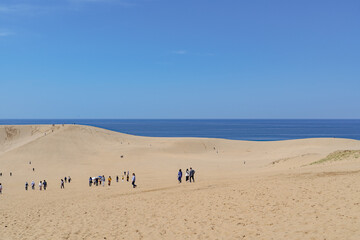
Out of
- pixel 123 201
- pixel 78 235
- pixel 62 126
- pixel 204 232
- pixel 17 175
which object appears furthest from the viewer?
pixel 62 126

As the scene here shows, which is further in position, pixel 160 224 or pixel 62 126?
pixel 62 126

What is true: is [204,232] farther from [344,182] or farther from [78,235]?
[344,182]

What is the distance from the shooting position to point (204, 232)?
1009cm

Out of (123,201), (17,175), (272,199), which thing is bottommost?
(17,175)

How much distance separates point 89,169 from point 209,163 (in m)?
14.8

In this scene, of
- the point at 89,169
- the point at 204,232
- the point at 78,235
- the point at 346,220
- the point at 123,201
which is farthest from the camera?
the point at 89,169

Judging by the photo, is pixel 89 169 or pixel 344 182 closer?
pixel 344 182

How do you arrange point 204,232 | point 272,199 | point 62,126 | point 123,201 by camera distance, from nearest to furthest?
point 204,232, point 272,199, point 123,201, point 62,126

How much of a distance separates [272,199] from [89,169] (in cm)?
3160

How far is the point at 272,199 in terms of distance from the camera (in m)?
12.9

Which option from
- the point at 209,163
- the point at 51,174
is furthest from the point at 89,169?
the point at 209,163

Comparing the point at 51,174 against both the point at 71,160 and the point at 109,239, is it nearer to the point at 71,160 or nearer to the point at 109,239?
the point at 71,160

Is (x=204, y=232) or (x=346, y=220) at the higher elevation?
(x=346, y=220)

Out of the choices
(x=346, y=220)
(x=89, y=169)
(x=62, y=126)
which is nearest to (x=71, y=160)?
(x=89, y=169)
